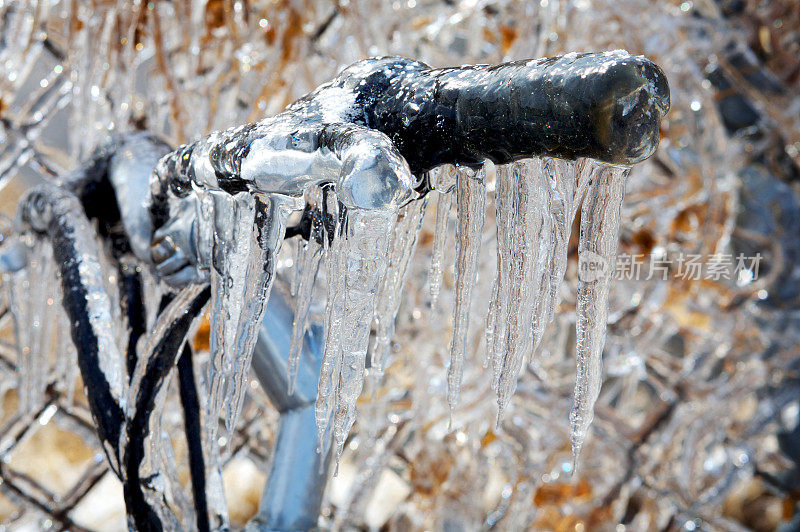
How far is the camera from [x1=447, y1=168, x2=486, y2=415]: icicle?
0.25m

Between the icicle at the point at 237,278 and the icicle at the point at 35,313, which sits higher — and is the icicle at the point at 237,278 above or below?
above

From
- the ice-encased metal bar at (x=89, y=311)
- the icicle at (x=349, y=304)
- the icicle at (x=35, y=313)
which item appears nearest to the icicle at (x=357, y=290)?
the icicle at (x=349, y=304)

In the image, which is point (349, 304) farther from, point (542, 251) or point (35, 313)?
point (35, 313)

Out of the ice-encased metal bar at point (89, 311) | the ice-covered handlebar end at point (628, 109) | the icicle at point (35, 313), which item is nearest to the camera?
the ice-covered handlebar end at point (628, 109)

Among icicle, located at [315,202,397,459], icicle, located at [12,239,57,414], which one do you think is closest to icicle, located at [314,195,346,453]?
icicle, located at [315,202,397,459]

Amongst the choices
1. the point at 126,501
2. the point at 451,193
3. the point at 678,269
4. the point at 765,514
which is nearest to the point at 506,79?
the point at 451,193

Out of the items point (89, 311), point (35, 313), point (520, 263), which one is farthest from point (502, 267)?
point (35, 313)

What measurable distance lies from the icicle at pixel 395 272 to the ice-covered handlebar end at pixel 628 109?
0.09m

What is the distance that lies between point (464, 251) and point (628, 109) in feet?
0.31

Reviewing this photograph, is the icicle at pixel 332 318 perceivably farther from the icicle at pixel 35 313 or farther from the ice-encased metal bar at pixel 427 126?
the icicle at pixel 35 313

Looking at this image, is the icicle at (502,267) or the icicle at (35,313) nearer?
the icicle at (502,267)

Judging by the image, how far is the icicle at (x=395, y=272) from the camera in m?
0.27

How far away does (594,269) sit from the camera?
263 mm

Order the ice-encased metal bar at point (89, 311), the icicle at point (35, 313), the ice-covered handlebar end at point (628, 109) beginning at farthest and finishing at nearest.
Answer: the icicle at point (35, 313) < the ice-encased metal bar at point (89, 311) < the ice-covered handlebar end at point (628, 109)
